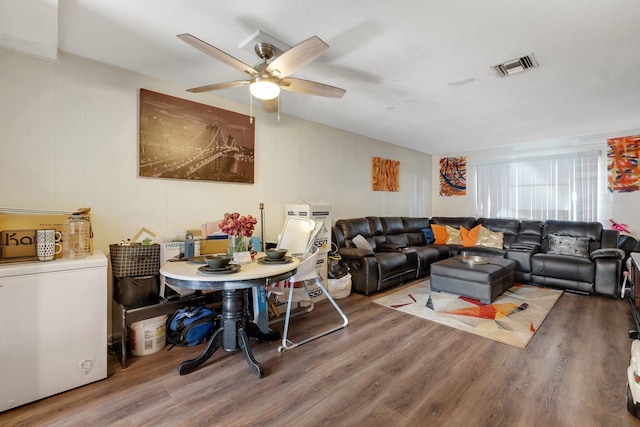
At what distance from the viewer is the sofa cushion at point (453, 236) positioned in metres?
5.41

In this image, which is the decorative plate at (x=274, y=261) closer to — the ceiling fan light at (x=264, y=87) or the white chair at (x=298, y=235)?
the white chair at (x=298, y=235)

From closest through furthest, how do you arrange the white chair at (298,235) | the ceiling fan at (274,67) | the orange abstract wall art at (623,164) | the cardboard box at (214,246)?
1. the ceiling fan at (274,67)
2. the cardboard box at (214,246)
3. the white chair at (298,235)
4. the orange abstract wall art at (623,164)

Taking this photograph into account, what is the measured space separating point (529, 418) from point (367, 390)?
909 millimetres

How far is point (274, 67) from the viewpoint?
199 centimetres

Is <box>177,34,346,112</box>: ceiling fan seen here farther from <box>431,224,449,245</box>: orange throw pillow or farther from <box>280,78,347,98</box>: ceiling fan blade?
<box>431,224,449,245</box>: orange throw pillow

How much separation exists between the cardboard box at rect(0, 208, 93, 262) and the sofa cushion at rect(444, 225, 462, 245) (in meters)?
5.51

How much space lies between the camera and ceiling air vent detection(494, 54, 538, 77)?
2.38m

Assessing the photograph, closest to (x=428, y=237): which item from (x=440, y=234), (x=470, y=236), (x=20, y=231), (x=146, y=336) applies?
(x=440, y=234)

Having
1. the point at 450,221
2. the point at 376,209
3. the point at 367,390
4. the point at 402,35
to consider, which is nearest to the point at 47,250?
the point at 367,390

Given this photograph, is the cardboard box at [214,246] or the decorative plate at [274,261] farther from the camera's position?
the cardboard box at [214,246]

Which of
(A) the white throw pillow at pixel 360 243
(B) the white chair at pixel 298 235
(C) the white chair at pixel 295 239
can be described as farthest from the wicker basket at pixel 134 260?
(A) the white throw pillow at pixel 360 243

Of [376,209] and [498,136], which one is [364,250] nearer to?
[376,209]

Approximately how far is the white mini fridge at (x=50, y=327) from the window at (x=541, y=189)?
6317 mm

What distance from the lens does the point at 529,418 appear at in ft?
5.35
